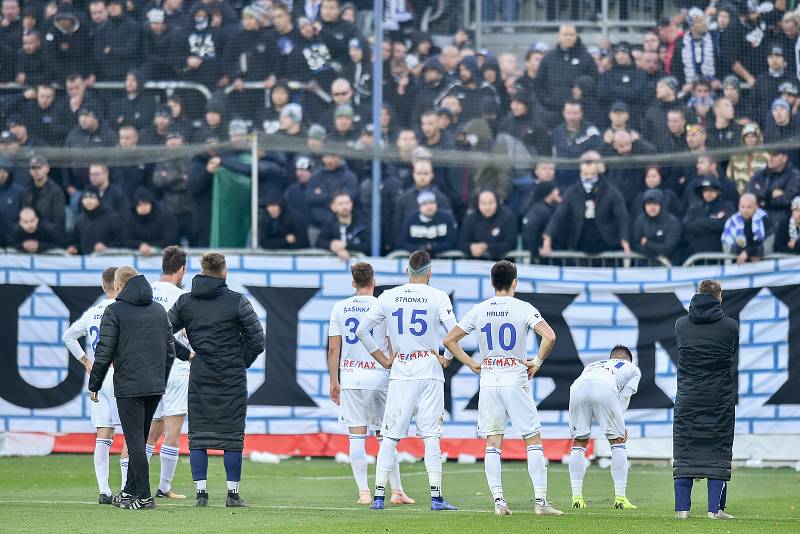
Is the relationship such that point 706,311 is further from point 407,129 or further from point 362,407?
point 407,129

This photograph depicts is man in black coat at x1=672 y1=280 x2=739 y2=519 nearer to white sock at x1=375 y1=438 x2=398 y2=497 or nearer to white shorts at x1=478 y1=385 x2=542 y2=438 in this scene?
white shorts at x1=478 y1=385 x2=542 y2=438

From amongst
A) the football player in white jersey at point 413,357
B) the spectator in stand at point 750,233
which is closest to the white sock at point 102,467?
the football player in white jersey at point 413,357

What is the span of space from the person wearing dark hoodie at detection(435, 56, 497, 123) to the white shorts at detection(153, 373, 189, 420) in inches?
260

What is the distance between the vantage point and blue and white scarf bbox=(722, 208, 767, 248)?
17.4 metres

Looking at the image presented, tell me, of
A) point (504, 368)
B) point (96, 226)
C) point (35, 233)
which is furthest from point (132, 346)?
point (35, 233)

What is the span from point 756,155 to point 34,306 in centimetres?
905

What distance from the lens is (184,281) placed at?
18125 mm

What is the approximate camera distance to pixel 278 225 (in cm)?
1841

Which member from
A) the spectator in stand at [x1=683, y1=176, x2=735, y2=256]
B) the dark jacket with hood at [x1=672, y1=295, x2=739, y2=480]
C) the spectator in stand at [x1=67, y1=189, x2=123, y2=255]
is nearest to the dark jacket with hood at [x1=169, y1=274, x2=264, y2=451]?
the dark jacket with hood at [x1=672, y1=295, x2=739, y2=480]

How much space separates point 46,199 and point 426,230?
5002 mm

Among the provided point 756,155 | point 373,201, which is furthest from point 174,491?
point 756,155

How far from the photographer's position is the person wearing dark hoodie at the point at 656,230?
17.8 meters

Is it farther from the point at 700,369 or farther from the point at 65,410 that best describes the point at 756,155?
the point at 65,410

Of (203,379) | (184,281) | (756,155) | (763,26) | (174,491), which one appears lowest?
(174,491)
